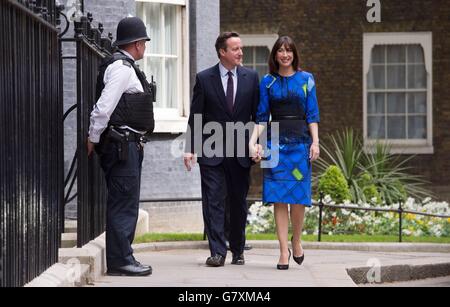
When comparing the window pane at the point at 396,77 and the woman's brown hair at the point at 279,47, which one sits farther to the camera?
the window pane at the point at 396,77

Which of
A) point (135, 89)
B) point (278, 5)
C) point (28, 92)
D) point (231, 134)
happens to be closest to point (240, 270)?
point (231, 134)

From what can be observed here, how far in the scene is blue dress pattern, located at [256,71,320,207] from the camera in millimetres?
9695

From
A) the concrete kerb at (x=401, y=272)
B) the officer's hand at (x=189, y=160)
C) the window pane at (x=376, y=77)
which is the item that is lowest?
the concrete kerb at (x=401, y=272)

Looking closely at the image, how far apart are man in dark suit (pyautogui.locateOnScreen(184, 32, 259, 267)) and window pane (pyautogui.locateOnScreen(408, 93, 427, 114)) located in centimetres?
1256

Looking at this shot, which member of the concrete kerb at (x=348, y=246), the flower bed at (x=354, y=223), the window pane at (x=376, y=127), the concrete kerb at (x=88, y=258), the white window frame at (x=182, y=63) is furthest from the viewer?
the window pane at (x=376, y=127)

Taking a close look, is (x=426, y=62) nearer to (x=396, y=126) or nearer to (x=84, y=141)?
(x=396, y=126)

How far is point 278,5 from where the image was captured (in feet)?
72.6

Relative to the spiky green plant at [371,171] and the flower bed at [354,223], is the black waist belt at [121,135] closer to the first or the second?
the flower bed at [354,223]

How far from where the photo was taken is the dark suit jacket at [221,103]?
10.0 m

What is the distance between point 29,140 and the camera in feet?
23.7

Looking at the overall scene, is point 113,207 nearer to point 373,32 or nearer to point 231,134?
point 231,134

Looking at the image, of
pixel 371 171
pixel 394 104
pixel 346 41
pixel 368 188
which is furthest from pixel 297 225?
pixel 394 104

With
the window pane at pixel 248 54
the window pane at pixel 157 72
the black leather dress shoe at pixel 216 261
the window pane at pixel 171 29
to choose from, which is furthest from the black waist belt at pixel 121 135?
the window pane at pixel 248 54
